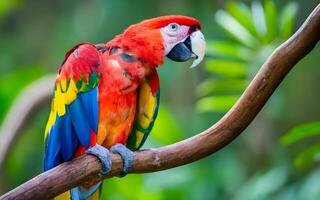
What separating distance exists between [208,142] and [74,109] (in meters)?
0.30

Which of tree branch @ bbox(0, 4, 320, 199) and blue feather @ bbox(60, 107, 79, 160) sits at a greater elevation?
blue feather @ bbox(60, 107, 79, 160)

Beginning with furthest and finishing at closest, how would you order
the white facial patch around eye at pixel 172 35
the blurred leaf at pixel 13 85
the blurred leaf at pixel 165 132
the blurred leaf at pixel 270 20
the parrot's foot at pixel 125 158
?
the blurred leaf at pixel 13 85
the blurred leaf at pixel 165 132
the blurred leaf at pixel 270 20
the white facial patch around eye at pixel 172 35
the parrot's foot at pixel 125 158

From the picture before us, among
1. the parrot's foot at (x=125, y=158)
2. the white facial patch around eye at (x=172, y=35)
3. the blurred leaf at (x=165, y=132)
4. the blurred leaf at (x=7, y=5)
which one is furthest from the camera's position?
the blurred leaf at (x=7, y=5)

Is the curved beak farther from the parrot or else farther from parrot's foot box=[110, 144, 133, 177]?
parrot's foot box=[110, 144, 133, 177]

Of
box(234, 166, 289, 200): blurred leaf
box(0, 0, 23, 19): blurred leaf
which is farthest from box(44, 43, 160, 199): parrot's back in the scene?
box(0, 0, 23, 19): blurred leaf

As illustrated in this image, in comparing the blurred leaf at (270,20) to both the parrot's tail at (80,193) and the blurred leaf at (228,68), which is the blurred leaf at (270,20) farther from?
the parrot's tail at (80,193)

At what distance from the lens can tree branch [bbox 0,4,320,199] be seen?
1196 millimetres

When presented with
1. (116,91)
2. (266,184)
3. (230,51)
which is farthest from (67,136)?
(266,184)

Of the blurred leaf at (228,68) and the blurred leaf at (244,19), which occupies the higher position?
the blurred leaf at (244,19)

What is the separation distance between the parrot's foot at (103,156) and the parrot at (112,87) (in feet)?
0.03

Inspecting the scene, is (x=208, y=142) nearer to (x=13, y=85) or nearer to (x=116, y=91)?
(x=116, y=91)

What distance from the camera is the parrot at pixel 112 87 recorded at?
140 cm

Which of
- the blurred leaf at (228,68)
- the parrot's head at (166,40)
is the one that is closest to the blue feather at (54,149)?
the parrot's head at (166,40)

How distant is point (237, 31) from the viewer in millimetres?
2113
